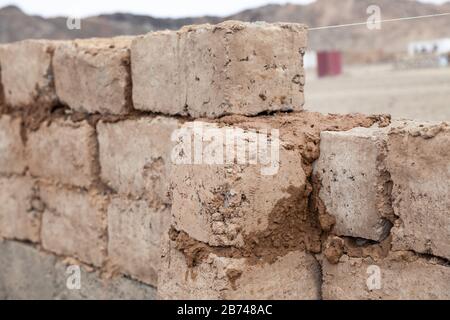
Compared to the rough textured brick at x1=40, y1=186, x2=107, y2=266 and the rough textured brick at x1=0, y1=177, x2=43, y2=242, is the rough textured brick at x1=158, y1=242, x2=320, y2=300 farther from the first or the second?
the rough textured brick at x1=0, y1=177, x2=43, y2=242

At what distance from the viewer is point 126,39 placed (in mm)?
4449

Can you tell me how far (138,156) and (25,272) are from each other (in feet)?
6.19

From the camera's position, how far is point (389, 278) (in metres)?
2.66

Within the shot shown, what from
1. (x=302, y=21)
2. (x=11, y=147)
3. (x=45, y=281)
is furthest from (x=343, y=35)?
(x=45, y=281)

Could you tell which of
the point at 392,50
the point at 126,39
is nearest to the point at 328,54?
the point at 392,50

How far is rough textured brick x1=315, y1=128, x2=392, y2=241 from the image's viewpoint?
2650 millimetres

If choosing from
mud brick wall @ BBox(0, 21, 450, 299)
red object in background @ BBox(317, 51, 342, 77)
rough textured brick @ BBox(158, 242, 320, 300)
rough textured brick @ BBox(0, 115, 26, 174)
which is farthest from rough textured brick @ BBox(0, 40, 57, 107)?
red object in background @ BBox(317, 51, 342, 77)

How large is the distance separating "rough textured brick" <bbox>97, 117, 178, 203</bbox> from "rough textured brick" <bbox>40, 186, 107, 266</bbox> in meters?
0.25

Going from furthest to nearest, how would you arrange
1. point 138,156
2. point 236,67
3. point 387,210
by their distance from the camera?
point 138,156 < point 236,67 < point 387,210

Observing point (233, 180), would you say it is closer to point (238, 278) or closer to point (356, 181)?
point (238, 278)

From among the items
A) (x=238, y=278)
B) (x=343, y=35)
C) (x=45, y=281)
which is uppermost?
(x=343, y=35)

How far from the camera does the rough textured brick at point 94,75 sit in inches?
159

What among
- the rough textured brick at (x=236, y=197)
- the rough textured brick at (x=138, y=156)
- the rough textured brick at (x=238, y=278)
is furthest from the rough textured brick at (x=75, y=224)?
the rough textured brick at (x=236, y=197)

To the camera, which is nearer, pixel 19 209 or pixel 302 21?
pixel 19 209
